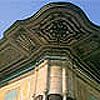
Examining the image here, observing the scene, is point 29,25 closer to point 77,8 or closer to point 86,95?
point 77,8

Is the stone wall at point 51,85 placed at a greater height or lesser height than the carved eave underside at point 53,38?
lesser

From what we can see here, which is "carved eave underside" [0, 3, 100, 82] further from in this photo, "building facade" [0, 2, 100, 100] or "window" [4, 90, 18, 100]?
"window" [4, 90, 18, 100]

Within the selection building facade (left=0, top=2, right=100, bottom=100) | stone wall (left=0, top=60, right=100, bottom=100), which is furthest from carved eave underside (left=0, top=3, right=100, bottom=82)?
stone wall (left=0, top=60, right=100, bottom=100)

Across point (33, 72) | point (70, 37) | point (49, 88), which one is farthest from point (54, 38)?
point (49, 88)

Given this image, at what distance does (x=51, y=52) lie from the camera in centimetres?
930

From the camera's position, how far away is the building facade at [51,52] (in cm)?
882

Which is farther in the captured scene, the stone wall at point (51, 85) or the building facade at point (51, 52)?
the building facade at point (51, 52)

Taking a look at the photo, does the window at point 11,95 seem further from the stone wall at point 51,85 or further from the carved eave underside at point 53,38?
the carved eave underside at point 53,38

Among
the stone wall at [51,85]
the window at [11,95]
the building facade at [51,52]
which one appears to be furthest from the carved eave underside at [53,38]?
the window at [11,95]

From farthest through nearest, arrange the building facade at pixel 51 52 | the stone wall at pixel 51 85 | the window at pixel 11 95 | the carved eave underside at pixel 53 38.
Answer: the carved eave underside at pixel 53 38 → the window at pixel 11 95 → the building facade at pixel 51 52 → the stone wall at pixel 51 85

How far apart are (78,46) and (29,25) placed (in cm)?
144

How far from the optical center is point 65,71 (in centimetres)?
873

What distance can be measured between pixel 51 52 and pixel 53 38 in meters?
0.38

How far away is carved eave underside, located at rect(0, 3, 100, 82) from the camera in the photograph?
9211 mm
